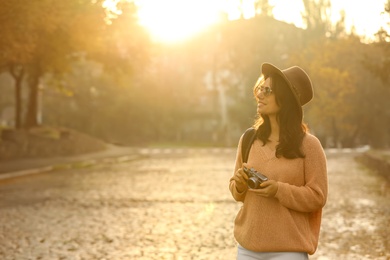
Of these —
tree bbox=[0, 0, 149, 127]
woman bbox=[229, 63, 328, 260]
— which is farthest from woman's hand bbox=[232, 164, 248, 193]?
tree bbox=[0, 0, 149, 127]

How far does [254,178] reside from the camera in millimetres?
3070

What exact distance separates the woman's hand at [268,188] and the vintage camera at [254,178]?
0.8 inches

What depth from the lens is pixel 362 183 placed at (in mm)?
17578

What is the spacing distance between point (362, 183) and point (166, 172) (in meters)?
6.91

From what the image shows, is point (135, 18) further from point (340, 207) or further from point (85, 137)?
point (340, 207)

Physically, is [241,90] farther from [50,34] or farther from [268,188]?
Answer: [268,188]

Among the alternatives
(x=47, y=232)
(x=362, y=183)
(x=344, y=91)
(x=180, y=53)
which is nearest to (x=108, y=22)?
(x=362, y=183)

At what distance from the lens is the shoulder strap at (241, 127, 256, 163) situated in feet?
11.1

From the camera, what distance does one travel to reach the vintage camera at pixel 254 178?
3064 mm

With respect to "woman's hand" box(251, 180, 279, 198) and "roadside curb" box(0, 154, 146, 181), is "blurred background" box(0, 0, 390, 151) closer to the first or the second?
"roadside curb" box(0, 154, 146, 181)

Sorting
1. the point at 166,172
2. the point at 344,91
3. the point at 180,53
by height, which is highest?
the point at 180,53

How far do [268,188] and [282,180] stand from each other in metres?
0.14

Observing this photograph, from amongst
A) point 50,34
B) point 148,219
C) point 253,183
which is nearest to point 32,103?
point 50,34

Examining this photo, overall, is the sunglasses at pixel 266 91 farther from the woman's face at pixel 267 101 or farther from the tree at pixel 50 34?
the tree at pixel 50 34
